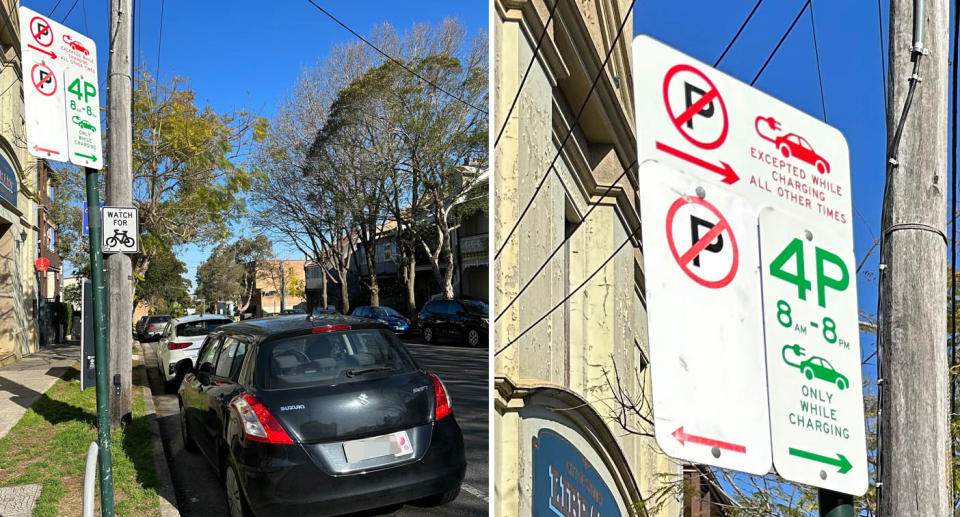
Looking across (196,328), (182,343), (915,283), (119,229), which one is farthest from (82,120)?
(196,328)

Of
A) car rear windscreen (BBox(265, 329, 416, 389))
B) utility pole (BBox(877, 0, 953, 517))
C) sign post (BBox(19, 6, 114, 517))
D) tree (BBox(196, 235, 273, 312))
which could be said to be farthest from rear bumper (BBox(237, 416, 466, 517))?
utility pole (BBox(877, 0, 953, 517))

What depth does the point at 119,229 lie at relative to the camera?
7.85 meters

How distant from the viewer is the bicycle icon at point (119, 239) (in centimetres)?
780

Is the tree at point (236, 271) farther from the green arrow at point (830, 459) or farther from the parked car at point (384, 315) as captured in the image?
the green arrow at point (830, 459)

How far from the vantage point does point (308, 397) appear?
446cm

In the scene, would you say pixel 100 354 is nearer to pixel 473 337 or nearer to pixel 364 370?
pixel 364 370

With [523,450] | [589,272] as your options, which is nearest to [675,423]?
[523,450]

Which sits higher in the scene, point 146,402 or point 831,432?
point 831,432

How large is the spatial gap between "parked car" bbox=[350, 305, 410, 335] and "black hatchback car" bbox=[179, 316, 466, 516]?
7 centimetres

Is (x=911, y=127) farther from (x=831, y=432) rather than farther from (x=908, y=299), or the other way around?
(x=831, y=432)

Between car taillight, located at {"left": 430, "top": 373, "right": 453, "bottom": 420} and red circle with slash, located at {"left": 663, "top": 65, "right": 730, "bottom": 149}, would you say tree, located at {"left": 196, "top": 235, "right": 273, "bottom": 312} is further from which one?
red circle with slash, located at {"left": 663, "top": 65, "right": 730, "bottom": 149}

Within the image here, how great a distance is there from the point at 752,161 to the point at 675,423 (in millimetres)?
708

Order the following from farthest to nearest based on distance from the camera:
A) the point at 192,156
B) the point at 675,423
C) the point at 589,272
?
the point at 192,156
the point at 589,272
the point at 675,423

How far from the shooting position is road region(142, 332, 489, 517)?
4.74m
